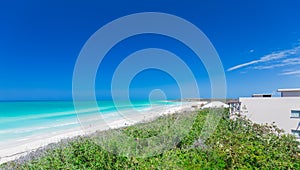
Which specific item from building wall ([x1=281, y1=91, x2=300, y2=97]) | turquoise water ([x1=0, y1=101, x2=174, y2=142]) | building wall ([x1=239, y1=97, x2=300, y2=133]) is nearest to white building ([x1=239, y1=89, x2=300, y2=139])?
building wall ([x1=239, y1=97, x2=300, y2=133])

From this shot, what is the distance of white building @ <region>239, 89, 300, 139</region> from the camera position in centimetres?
878

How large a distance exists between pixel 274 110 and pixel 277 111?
4.7 inches

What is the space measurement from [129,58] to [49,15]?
907 cm

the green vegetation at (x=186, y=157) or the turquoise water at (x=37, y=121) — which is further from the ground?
the green vegetation at (x=186, y=157)

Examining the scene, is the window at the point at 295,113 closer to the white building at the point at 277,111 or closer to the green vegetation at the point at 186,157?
the white building at the point at 277,111

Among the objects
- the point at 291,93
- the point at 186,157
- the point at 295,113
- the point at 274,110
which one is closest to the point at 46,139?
the point at 186,157

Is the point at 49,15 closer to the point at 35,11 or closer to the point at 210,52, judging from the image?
the point at 35,11

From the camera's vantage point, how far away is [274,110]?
9.23m

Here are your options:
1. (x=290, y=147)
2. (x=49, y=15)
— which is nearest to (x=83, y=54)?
(x=290, y=147)

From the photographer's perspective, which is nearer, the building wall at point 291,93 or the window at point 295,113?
the window at point 295,113

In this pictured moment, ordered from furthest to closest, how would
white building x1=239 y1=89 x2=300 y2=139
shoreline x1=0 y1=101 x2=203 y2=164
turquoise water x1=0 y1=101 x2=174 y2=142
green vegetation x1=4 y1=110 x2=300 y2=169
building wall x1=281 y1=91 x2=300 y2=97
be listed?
turquoise water x1=0 y1=101 x2=174 y2=142
building wall x1=281 y1=91 x2=300 y2=97
white building x1=239 y1=89 x2=300 y2=139
shoreline x1=0 y1=101 x2=203 y2=164
green vegetation x1=4 y1=110 x2=300 y2=169

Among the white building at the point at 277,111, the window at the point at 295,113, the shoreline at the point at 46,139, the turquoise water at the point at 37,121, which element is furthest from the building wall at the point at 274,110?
the turquoise water at the point at 37,121

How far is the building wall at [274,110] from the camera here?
8.84 m

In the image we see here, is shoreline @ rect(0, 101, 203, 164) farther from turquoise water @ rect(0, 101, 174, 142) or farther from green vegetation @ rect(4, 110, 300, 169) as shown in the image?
green vegetation @ rect(4, 110, 300, 169)
